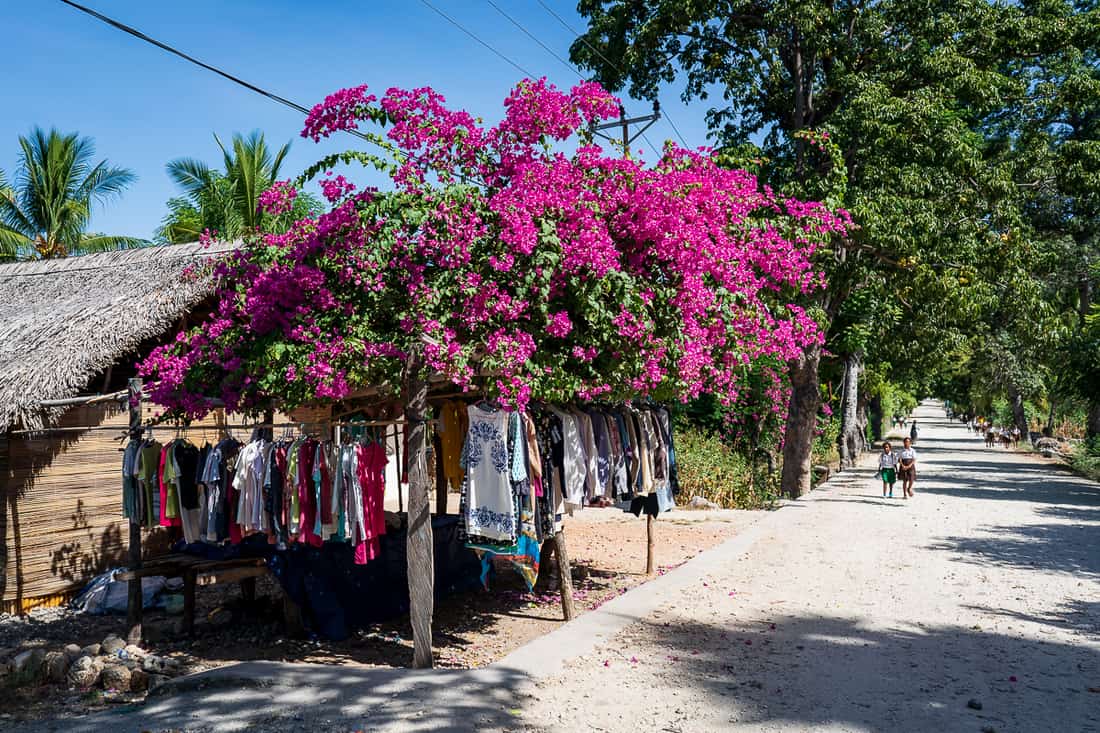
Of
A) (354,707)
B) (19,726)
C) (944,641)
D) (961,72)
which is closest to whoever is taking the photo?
(354,707)

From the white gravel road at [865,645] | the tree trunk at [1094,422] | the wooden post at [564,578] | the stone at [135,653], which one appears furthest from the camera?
the tree trunk at [1094,422]

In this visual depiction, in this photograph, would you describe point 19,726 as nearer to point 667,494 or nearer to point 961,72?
point 667,494

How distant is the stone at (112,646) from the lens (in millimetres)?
7196

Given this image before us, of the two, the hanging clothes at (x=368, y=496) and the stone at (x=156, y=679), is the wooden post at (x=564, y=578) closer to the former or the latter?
the hanging clothes at (x=368, y=496)

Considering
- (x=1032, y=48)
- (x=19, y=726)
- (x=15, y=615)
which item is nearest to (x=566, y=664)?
(x=19, y=726)

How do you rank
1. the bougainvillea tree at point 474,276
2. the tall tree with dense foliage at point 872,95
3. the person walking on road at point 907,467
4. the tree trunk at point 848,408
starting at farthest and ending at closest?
the tree trunk at point 848,408 < the person walking on road at point 907,467 < the tall tree with dense foliage at point 872,95 < the bougainvillea tree at point 474,276

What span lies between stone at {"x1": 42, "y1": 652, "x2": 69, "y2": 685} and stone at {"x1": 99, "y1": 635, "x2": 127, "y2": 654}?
40cm

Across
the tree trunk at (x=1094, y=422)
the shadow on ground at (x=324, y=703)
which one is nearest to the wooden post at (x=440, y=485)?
the shadow on ground at (x=324, y=703)

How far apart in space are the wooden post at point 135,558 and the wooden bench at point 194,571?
13cm

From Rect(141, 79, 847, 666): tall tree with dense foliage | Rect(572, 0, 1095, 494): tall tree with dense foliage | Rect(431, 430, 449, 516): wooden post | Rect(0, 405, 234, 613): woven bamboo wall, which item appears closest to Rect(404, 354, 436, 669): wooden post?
Rect(141, 79, 847, 666): tall tree with dense foliage

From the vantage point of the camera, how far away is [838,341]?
2228cm

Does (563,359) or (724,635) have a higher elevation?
(563,359)

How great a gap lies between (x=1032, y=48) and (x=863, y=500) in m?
9.56

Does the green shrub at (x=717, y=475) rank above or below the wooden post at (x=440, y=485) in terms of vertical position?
below
